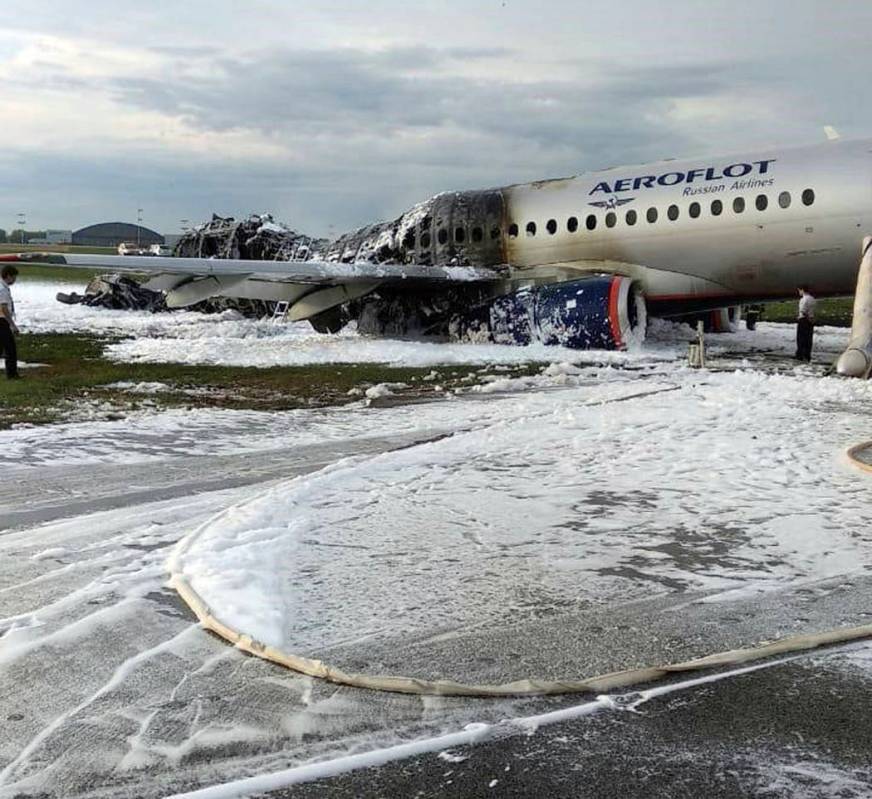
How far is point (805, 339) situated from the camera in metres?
15.6

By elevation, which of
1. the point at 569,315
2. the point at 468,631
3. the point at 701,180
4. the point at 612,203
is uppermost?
the point at 701,180

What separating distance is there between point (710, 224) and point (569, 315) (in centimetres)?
295

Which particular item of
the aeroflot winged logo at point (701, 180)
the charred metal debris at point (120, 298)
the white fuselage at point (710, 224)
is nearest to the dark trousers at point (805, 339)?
the white fuselage at point (710, 224)

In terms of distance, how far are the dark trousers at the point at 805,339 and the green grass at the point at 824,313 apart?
6119 mm

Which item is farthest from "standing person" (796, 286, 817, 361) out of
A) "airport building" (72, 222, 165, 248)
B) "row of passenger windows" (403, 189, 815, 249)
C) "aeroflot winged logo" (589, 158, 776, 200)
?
"airport building" (72, 222, 165, 248)

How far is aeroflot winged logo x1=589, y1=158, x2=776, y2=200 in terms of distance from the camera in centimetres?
1647

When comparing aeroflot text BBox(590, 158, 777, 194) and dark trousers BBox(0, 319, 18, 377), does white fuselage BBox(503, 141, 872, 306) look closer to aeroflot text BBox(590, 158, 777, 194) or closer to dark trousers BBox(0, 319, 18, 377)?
aeroflot text BBox(590, 158, 777, 194)

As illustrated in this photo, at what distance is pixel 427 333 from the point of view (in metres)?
19.5

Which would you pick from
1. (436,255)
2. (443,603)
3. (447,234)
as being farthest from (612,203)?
(443,603)

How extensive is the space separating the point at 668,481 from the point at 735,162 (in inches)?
458

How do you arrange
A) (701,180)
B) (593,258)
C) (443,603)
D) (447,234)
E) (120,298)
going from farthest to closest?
1. (120,298)
2. (447,234)
3. (593,258)
4. (701,180)
5. (443,603)

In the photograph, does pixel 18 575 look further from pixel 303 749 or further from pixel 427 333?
pixel 427 333

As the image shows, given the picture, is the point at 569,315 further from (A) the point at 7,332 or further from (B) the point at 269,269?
(A) the point at 7,332

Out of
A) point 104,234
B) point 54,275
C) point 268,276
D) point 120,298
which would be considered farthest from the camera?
point 104,234
